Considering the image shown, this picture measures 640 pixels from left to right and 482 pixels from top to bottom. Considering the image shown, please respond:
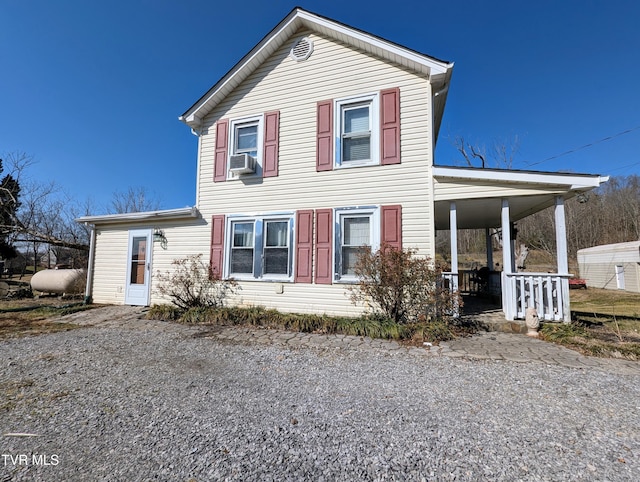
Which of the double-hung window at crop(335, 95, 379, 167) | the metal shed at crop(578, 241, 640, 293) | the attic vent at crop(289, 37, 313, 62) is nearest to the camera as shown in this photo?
the double-hung window at crop(335, 95, 379, 167)

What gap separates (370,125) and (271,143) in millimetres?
2691

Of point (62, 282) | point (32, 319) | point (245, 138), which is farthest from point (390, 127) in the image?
point (62, 282)

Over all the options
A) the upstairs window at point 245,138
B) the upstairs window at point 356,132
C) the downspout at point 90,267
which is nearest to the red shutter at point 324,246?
the upstairs window at point 356,132

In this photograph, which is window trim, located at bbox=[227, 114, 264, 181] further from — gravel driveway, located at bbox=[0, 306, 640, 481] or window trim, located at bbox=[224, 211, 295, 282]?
gravel driveway, located at bbox=[0, 306, 640, 481]

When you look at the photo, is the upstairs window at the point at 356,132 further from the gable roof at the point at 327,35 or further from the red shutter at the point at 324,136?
the gable roof at the point at 327,35

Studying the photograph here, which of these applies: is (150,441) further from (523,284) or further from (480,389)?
(523,284)

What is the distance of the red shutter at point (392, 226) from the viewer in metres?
6.39

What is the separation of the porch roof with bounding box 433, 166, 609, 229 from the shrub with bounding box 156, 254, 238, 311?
5831 mm

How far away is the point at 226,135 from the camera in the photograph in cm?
827

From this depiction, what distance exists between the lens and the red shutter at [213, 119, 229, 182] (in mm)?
8109

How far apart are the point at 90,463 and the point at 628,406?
4.87 metres

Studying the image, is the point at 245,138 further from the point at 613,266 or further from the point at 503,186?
the point at 613,266

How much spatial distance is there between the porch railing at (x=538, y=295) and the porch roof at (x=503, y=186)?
1696 mm

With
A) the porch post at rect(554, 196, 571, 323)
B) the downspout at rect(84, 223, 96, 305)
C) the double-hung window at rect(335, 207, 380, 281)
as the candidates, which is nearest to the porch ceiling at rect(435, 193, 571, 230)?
the porch post at rect(554, 196, 571, 323)
